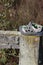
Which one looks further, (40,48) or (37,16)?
(37,16)

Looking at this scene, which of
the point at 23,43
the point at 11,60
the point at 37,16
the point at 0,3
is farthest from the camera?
the point at 0,3

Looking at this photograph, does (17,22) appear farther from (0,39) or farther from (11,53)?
(0,39)

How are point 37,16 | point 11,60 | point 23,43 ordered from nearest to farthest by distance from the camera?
1. point 23,43
2. point 11,60
3. point 37,16

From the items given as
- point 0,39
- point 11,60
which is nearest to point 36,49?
point 0,39

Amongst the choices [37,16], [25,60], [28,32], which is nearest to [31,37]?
[28,32]

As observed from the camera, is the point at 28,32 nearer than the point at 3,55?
Yes

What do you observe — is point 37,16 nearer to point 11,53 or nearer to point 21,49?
point 11,53

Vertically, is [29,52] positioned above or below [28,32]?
below

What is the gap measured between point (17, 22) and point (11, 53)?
0.94 meters

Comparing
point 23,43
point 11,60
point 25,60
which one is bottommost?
point 11,60

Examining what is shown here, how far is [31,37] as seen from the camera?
2.94 m

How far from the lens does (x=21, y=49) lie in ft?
9.67

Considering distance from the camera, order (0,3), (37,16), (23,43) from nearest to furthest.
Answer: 1. (23,43)
2. (37,16)
3. (0,3)

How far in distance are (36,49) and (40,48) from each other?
81 millimetres
